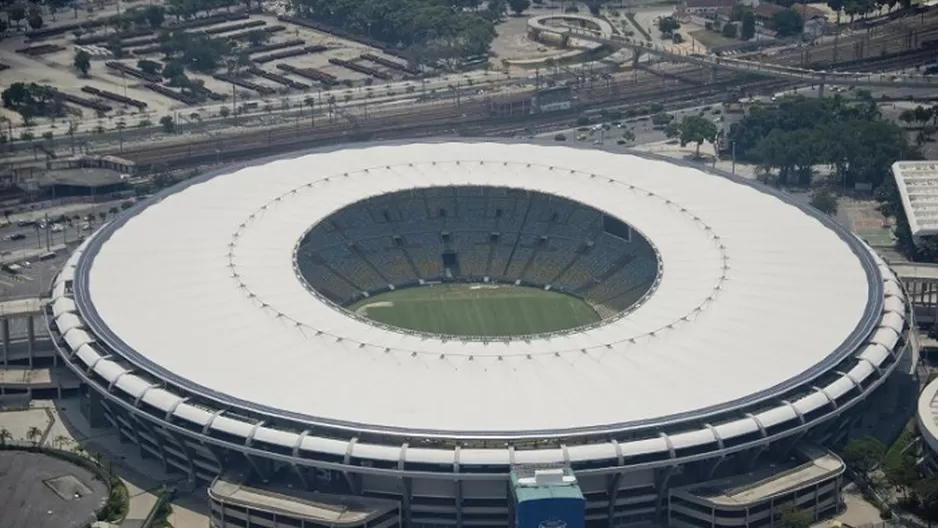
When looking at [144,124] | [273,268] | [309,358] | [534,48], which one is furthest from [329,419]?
[534,48]

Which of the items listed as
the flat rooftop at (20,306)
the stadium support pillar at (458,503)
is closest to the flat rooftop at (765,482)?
the stadium support pillar at (458,503)

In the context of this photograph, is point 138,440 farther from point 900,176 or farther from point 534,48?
point 534,48

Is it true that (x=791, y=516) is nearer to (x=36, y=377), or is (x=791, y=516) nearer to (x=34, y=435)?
(x=34, y=435)

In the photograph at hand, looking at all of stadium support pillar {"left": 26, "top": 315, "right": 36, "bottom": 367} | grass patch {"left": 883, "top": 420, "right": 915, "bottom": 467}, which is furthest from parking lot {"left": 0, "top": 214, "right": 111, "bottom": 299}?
grass patch {"left": 883, "top": 420, "right": 915, "bottom": 467}

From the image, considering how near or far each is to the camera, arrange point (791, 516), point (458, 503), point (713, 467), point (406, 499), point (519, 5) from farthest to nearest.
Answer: point (519, 5) < point (713, 467) < point (406, 499) < point (458, 503) < point (791, 516)

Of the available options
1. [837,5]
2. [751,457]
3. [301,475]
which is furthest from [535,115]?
[301,475]

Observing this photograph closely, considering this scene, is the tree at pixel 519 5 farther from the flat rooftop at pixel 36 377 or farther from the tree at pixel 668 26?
the flat rooftop at pixel 36 377
